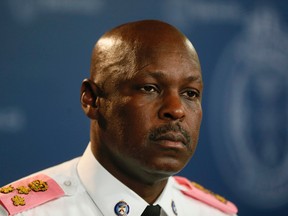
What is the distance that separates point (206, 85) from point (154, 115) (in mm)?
974

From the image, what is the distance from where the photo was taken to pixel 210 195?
194cm

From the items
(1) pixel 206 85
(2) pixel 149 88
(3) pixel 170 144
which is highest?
(2) pixel 149 88

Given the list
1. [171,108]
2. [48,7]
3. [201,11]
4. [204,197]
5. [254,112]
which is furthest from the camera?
[254,112]

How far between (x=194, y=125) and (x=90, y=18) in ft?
2.68

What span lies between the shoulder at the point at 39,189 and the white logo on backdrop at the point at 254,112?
2.90ft

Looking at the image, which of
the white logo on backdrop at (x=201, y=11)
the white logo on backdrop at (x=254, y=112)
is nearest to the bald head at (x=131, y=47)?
the white logo on backdrop at (x=201, y=11)

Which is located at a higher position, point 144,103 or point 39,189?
point 144,103

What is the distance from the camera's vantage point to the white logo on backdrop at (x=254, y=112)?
93.7 inches

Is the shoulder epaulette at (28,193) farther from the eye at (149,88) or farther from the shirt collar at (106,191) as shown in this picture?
the eye at (149,88)

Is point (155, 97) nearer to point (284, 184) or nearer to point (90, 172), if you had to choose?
point (90, 172)

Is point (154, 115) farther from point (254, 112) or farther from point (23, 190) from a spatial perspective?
point (254, 112)

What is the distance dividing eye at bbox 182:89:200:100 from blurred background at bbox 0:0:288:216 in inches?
26.9

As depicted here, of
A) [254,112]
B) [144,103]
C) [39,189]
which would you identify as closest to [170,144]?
[144,103]

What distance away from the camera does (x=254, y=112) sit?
8.01 ft
